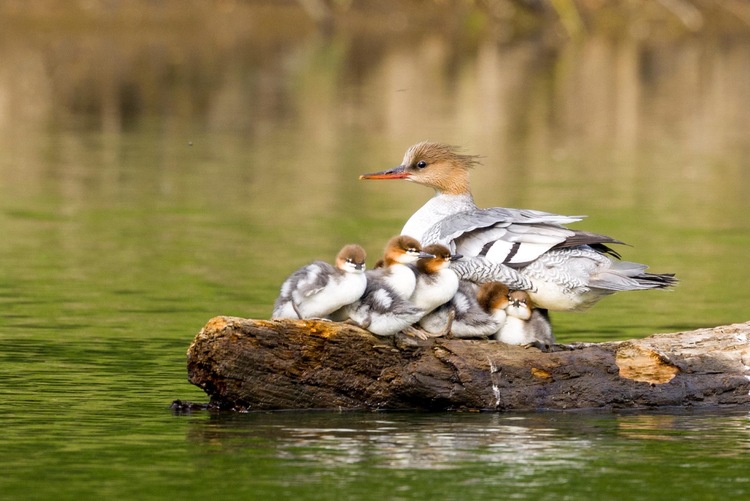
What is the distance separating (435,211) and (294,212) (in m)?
8.12

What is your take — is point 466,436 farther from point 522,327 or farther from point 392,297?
point 522,327

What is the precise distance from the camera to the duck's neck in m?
9.78

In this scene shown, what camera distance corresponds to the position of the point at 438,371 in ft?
28.0

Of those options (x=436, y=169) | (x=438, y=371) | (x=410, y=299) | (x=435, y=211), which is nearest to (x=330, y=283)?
(x=410, y=299)

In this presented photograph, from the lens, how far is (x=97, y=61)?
36062 mm

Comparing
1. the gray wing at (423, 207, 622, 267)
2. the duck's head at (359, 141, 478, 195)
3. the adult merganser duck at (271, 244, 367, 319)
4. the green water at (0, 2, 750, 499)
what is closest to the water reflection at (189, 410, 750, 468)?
the green water at (0, 2, 750, 499)

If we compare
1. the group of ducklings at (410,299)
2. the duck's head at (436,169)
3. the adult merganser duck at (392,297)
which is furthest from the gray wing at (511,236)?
the duck's head at (436,169)

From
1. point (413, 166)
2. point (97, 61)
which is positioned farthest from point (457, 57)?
point (413, 166)

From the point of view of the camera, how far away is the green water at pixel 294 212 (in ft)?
24.2

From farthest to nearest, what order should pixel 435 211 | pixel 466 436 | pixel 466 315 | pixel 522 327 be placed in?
pixel 435 211
pixel 522 327
pixel 466 315
pixel 466 436

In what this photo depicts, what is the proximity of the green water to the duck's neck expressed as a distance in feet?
5.30

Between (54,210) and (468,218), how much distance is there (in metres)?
9.54

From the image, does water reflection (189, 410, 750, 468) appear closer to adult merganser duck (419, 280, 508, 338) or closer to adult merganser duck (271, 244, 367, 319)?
adult merganser duck (419, 280, 508, 338)

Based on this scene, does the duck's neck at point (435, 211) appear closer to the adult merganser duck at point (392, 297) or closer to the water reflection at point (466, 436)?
the adult merganser duck at point (392, 297)
